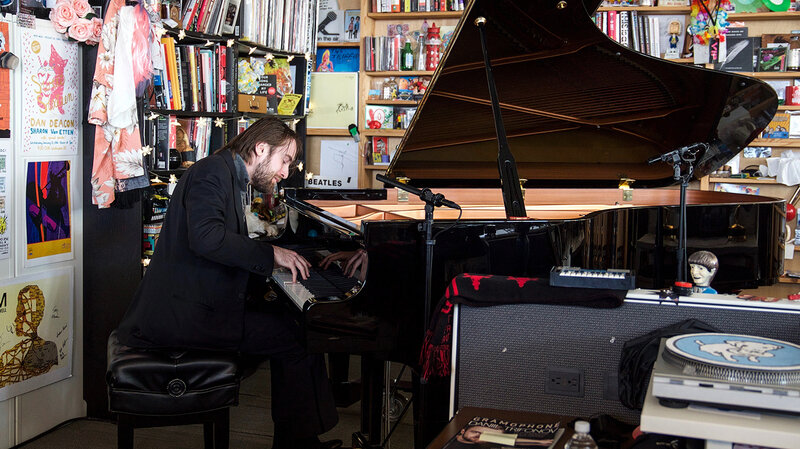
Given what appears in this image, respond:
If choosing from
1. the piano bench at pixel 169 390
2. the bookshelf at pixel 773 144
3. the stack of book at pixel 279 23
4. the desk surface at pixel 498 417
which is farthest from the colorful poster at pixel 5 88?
the bookshelf at pixel 773 144

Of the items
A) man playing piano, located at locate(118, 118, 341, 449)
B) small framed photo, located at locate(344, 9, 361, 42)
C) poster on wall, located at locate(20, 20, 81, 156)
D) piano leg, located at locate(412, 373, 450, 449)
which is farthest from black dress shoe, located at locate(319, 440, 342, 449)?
small framed photo, located at locate(344, 9, 361, 42)

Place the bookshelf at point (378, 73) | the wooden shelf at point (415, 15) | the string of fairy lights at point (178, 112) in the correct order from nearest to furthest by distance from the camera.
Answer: the string of fairy lights at point (178, 112)
the wooden shelf at point (415, 15)
the bookshelf at point (378, 73)

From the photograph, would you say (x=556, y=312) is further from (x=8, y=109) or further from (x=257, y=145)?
(x=8, y=109)

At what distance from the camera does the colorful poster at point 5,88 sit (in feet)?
9.53

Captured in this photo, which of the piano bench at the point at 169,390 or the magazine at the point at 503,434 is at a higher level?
the magazine at the point at 503,434

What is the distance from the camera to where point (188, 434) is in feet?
10.9

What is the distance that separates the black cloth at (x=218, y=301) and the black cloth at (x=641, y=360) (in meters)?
1.15

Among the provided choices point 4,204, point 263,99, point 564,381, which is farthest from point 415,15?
point 564,381

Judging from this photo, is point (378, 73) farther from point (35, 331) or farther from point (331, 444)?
point (331, 444)

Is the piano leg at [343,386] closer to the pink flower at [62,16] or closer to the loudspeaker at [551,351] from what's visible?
the loudspeaker at [551,351]

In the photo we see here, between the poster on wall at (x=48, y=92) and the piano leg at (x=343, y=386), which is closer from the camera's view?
the poster on wall at (x=48, y=92)

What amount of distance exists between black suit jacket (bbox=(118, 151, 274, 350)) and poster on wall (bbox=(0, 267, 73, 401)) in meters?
0.71

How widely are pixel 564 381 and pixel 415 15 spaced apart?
4.01 m

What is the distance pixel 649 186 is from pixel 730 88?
0.75m
